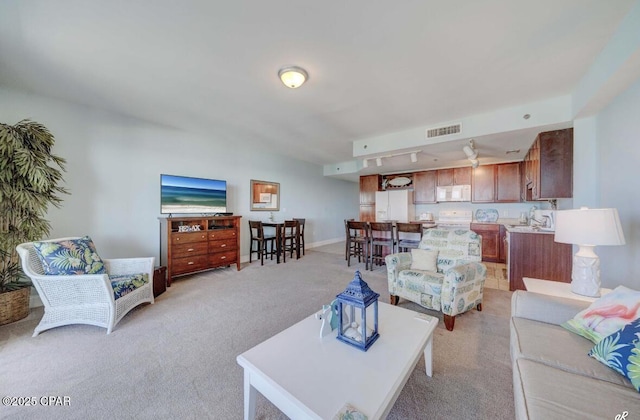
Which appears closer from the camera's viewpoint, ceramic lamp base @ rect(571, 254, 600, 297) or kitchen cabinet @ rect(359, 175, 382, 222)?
ceramic lamp base @ rect(571, 254, 600, 297)

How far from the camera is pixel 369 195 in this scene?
6500 millimetres

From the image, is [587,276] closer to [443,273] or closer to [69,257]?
[443,273]

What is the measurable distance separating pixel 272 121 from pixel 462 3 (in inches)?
105

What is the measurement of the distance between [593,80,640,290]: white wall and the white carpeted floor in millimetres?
1007

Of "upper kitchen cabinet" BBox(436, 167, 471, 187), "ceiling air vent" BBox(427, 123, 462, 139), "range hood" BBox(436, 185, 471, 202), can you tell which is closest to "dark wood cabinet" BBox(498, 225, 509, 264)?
"range hood" BBox(436, 185, 471, 202)

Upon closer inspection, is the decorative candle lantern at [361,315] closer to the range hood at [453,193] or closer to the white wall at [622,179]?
the white wall at [622,179]

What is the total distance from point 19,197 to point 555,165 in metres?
6.22

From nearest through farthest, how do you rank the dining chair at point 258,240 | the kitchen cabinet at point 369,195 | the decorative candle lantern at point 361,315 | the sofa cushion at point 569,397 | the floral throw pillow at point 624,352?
the sofa cushion at point 569,397 → the floral throw pillow at point 624,352 → the decorative candle lantern at point 361,315 → the dining chair at point 258,240 → the kitchen cabinet at point 369,195

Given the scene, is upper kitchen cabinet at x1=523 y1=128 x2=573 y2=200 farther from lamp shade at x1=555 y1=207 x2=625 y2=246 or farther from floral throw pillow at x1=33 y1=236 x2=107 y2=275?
floral throw pillow at x1=33 y1=236 x2=107 y2=275

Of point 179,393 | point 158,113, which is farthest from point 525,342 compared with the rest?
point 158,113

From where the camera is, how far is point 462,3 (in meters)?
1.52

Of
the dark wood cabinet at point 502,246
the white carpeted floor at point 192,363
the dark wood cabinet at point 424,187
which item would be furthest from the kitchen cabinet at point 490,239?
the white carpeted floor at point 192,363

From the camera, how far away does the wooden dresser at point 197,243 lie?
3490 mm

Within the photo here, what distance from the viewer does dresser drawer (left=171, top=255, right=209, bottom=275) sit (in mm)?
3482
